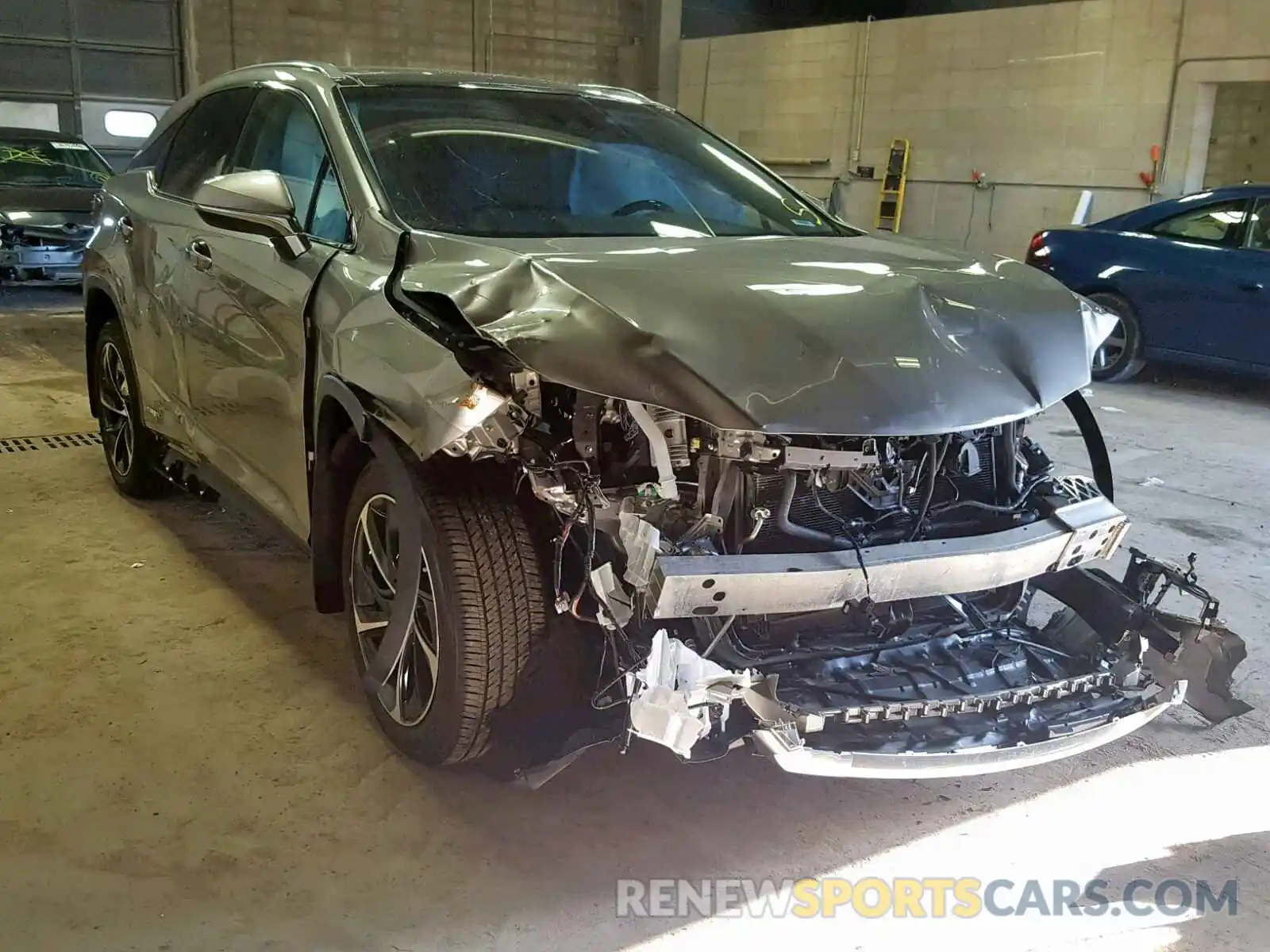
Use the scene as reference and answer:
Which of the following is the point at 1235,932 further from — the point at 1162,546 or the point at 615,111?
the point at 615,111

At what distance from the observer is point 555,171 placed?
3023 mm

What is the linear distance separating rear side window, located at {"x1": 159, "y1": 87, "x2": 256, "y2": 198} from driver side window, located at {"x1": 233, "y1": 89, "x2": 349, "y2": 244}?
11cm

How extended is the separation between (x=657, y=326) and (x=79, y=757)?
170 cm

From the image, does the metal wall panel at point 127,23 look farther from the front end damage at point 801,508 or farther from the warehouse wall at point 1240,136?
the front end damage at point 801,508

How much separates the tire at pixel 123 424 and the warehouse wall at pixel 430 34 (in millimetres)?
9883

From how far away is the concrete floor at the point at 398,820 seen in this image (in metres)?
2.13

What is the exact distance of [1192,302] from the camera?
23.6 feet

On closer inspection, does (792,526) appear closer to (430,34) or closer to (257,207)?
(257,207)

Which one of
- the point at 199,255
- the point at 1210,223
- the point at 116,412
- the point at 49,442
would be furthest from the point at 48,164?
the point at 1210,223

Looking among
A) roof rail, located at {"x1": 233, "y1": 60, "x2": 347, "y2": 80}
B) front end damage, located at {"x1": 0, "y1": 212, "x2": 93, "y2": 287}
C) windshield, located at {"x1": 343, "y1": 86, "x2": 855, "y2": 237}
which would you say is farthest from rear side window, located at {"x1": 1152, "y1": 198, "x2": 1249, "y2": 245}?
front end damage, located at {"x1": 0, "y1": 212, "x2": 93, "y2": 287}

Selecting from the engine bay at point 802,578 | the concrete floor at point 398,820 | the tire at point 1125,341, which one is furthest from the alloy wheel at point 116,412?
the tire at point 1125,341

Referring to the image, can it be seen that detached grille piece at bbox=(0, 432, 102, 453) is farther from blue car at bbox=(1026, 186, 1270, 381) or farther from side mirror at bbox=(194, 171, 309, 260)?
blue car at bbox=(1026, 186, 1270, 381)

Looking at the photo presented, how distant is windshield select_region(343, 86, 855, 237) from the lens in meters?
2.80

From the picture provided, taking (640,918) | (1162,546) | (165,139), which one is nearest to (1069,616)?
(640,918)
